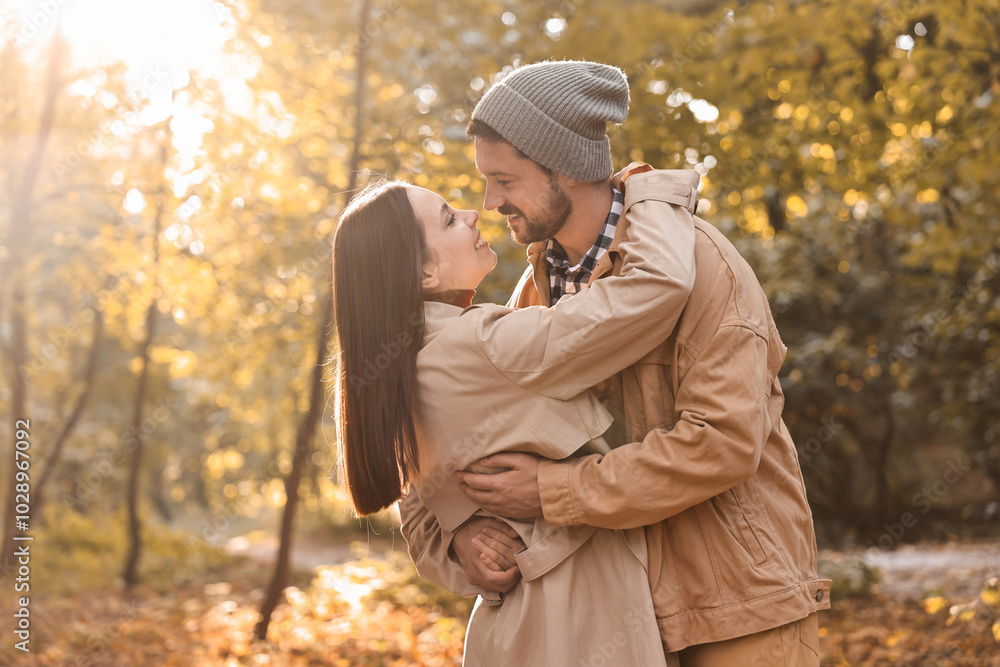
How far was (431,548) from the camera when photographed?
7.32 ft

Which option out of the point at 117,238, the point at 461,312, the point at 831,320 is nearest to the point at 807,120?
the point at 831,320

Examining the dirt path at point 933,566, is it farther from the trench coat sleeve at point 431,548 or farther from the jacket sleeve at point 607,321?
the jacket sleeve at point 607,321

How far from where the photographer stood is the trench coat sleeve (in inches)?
83.7

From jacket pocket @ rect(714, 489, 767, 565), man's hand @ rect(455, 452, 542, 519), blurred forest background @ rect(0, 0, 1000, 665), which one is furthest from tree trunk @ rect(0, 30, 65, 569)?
jacket pocket @ rect(714, 489, 767, 565)

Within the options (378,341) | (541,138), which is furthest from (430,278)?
(541,138)

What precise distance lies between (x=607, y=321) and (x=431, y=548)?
87 centimetres

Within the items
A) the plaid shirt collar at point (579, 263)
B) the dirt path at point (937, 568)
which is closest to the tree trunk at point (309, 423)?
the plaid shirt collar at point (579, 263)

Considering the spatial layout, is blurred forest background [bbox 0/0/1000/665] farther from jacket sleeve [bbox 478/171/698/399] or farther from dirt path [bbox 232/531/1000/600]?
jacket sleeve [bbox 478/171/698/399]

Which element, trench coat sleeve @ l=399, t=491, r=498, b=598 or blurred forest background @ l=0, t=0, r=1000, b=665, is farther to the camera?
blurred forest background @ l=0, t=0, r=1000, b=665

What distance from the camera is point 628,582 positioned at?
1896 mm

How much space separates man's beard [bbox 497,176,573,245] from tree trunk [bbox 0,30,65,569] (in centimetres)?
848

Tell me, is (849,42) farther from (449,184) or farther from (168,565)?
(168,565)

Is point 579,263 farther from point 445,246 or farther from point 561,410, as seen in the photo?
point 561,410

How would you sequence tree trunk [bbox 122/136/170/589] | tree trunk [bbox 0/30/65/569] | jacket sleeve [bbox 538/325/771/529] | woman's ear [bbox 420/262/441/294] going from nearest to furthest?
1. jacket sleeve [bbox 538/325/771/529]
2. woman's ear [bbox 420/262/441/294]
3. tree trunk [bbox 0/30/65/569]
4. tree trunk [bbox 122/136/170/589]
